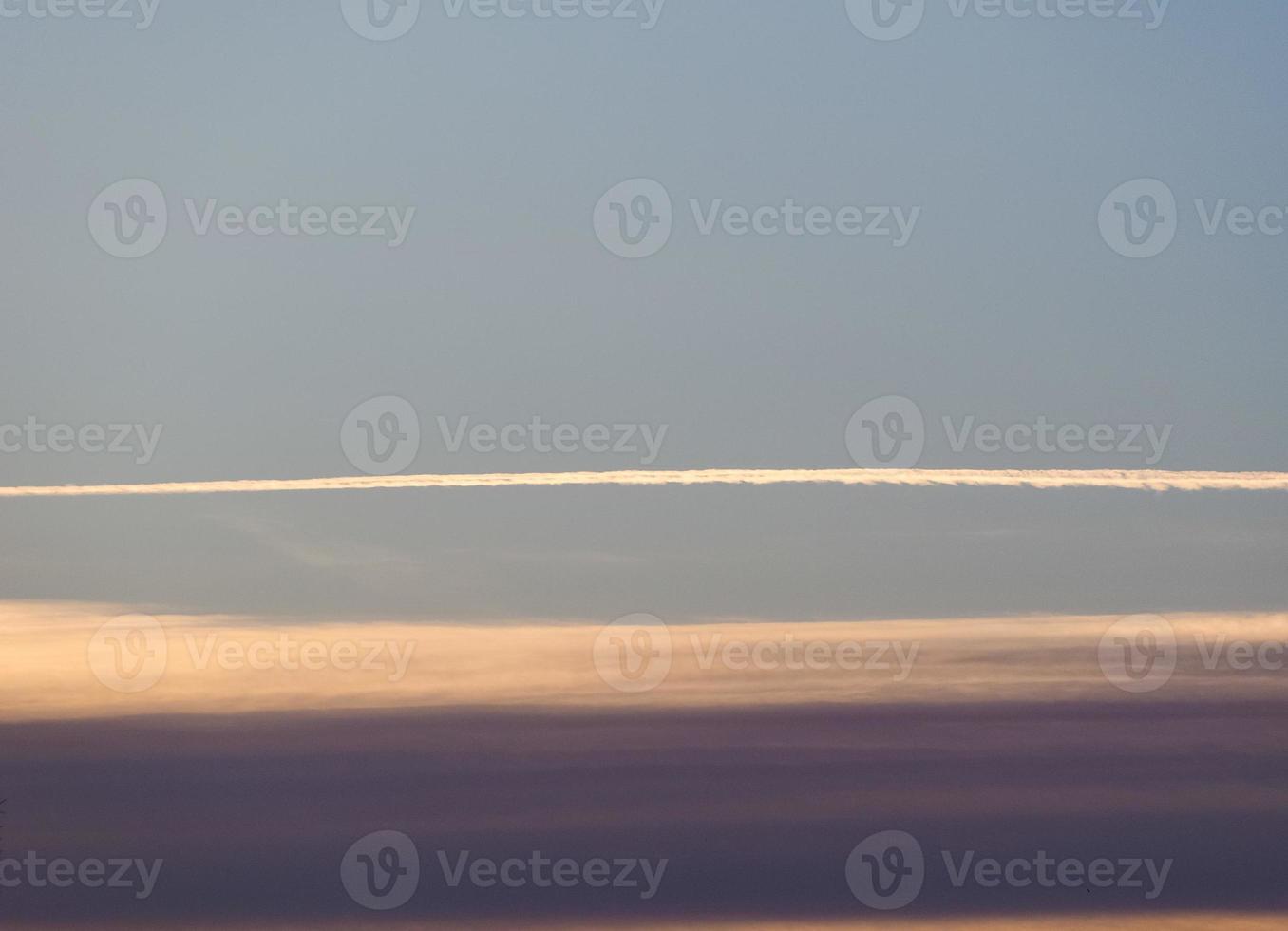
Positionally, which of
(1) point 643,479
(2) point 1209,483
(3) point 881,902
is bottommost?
(3) point 881,902

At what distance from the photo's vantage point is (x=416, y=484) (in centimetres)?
2408

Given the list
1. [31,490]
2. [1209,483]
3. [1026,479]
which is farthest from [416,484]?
[1209,483]

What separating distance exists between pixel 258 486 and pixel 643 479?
27.1 feet

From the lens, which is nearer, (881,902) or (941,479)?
(941,479)

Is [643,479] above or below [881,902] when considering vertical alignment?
above

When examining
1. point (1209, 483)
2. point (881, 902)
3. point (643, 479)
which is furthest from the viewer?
point (881, 902)

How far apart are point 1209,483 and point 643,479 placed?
38.4ft

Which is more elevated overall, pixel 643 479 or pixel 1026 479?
pixel 643 479

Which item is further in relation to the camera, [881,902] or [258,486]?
[881,902]

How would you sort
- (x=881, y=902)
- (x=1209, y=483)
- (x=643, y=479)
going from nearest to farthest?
(x=1209, y=483), (x=643, y=479), (x=881, y=902)

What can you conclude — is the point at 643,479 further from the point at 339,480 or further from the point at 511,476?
the point at 339,480

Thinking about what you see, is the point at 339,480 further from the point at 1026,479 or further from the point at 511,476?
the point at 1026,479

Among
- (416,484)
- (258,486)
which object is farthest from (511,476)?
(258,486)

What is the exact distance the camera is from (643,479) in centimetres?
2469
